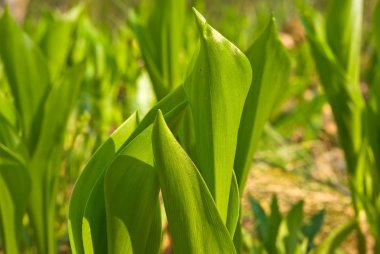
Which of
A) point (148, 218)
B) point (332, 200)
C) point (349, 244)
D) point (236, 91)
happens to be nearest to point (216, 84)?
point (236, 91)

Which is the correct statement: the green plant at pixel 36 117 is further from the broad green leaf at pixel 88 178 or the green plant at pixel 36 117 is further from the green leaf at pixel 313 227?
the green leaf at pixel 313 227

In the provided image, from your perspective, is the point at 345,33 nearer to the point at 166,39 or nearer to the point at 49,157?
the point at 166,39

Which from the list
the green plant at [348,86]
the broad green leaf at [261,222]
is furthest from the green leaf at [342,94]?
the broad green leaf at [261,222]

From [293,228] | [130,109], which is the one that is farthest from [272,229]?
[130,109]

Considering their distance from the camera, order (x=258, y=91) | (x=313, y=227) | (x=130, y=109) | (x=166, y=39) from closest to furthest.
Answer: (x=258, y=91) → (x=313, y=227) → (x=166, y=39) → (x=130, y=109)

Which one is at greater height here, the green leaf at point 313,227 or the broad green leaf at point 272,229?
the broad green leaf at point 272,229

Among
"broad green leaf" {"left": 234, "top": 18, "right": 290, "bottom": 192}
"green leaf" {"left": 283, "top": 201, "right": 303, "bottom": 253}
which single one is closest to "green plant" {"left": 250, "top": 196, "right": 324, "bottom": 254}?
"green leaf" {"left": 283, "top": 201, "right": 303, "bottom": 253}

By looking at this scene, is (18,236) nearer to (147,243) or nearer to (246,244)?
(147,243)
